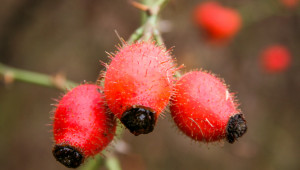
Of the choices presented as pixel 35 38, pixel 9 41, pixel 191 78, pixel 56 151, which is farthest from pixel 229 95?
pixel 35 38

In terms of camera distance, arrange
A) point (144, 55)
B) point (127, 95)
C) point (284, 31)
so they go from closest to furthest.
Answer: point (127, 95) < point (144, 55) < point (284, 31)

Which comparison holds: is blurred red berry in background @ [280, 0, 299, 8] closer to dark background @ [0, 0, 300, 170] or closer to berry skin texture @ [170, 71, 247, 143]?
dark background @ [0, 0, 300, 170]

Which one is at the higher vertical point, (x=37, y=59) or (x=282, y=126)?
(x=282, y=126)

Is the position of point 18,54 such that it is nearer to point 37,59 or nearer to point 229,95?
point 37,59

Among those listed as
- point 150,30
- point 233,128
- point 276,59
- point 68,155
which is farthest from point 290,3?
point 68,155

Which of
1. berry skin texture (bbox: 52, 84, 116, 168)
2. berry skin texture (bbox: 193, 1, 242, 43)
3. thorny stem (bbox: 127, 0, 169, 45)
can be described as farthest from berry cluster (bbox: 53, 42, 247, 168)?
berry skin texture (bbox: 193, 1, 242, 43)

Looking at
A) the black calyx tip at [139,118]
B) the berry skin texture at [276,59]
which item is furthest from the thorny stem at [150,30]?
the berry skin texture at [276,59]
